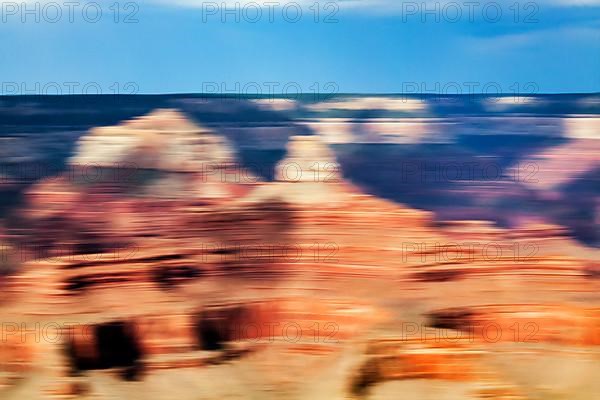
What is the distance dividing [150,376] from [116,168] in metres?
1.02

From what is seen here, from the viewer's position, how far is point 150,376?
3238mm

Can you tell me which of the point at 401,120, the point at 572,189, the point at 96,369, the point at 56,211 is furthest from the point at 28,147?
the point at 572,189

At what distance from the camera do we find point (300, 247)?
3424 mm

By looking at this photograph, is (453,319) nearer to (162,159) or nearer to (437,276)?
(437,276)

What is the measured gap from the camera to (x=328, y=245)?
3430mm

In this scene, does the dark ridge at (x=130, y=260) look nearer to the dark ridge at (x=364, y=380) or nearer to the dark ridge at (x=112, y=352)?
the dark ridge at (x=112, y=352)

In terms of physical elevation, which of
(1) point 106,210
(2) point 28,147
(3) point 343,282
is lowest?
(3) point 343,282

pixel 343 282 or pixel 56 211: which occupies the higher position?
pixel 56 211

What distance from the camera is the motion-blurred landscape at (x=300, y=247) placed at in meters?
3.23

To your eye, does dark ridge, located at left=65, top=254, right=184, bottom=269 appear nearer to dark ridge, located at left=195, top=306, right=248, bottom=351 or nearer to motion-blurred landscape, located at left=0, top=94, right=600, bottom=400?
motion-blurred landscape, located at left=0, top=94, right=600, bottom=400

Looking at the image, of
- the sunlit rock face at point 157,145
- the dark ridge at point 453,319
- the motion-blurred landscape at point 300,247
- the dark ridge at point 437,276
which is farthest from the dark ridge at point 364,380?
the sunlit rock face at point 157,145

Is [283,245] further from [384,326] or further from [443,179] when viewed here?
[443,179]

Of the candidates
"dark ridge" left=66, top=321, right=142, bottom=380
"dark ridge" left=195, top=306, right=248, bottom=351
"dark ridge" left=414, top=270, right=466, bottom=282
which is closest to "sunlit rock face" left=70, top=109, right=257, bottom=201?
"dark ridge" left=195, top=306, right=248, bottom=351

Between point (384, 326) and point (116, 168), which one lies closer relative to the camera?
point (384, 326)
